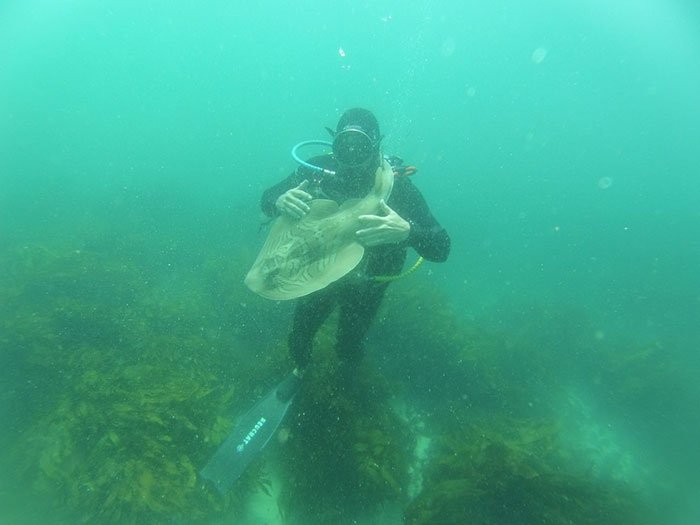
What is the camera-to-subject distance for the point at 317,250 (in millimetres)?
3193

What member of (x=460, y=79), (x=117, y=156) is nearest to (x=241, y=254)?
(x=117, y=156)

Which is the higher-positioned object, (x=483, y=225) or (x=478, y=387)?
(x=478, y=387)

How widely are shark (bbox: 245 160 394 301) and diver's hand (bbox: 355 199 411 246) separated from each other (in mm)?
109

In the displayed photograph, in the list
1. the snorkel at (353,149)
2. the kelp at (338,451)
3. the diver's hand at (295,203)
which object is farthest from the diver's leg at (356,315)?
the snorkel at (353,149)

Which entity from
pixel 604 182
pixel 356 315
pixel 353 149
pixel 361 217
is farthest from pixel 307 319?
pixel 604 182

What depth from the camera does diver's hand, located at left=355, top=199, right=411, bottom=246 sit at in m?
2.89

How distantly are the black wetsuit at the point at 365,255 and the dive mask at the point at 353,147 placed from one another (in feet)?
0.58

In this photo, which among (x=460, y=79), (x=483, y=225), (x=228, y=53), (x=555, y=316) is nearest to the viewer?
(x=555, y=316)

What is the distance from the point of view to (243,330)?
27.1 feet

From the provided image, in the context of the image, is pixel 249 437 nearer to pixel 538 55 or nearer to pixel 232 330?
pixel 232 330

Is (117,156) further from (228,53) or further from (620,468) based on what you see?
(228,53)

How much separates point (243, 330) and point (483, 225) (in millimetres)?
39231

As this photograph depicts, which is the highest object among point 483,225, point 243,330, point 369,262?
point 369,262

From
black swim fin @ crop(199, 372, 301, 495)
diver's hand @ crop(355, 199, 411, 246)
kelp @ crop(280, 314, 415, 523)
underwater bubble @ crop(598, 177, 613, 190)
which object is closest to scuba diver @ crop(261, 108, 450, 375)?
diver's hand @ crop(355, 199, 411, 246)
